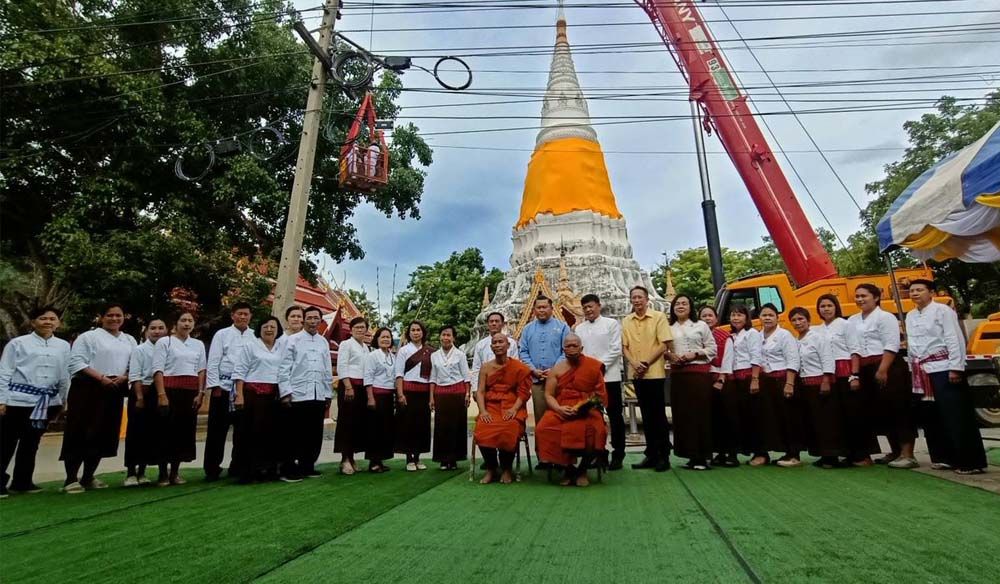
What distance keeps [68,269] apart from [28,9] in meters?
4.11

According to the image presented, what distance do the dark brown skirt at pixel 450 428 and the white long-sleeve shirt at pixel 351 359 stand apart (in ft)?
2.75

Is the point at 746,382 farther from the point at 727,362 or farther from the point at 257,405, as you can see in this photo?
the point at 257,405

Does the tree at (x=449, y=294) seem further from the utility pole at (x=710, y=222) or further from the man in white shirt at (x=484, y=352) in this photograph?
the man in white shirt at (x=484, y=352)

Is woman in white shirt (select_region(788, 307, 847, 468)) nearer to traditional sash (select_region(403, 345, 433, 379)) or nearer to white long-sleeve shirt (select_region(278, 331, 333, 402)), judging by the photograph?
traditional sash (select_region(403, 345, 433, 379))

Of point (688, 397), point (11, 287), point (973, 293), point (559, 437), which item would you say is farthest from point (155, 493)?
point (973, 293)

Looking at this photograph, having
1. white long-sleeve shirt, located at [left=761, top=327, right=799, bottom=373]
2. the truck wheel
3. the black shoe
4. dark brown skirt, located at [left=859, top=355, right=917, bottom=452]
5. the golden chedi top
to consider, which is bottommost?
the black shoe

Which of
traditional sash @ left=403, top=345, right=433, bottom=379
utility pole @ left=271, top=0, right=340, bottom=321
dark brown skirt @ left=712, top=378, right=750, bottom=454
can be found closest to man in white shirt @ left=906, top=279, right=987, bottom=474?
dark brown skirt @ left=712, top=378, right=750, bottom=454

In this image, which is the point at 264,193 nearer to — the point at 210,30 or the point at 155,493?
the point at 210,30

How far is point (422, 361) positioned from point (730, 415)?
303 centimetres

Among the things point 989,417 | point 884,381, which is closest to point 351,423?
point 884,381

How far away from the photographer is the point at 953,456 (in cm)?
441

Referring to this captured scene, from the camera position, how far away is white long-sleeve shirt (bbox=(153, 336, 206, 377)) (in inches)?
189

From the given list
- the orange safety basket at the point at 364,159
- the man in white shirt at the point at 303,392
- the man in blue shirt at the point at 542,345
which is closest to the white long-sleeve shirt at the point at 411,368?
the man in white shirt at the point at 303,392

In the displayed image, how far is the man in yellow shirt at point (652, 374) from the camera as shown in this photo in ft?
16.2
